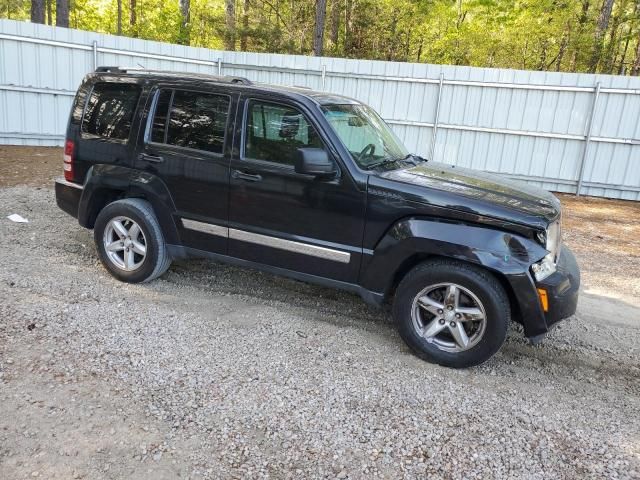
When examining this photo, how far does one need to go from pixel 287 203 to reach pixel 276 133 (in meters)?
0.61

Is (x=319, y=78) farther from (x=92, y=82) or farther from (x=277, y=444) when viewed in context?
(x=277, y=444)

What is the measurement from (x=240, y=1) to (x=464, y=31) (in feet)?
45.7

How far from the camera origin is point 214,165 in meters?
4.30

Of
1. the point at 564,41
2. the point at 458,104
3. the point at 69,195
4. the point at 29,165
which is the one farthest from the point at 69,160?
the point at 564,41

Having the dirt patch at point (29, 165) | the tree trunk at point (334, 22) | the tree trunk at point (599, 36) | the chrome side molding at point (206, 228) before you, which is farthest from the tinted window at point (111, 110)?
the tree trunk at point (599, 36)

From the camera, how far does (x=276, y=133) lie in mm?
4176

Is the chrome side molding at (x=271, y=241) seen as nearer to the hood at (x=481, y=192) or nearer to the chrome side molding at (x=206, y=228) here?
the chrome side molding at (x=206, y=228)

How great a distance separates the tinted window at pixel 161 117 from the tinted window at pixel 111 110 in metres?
0.27

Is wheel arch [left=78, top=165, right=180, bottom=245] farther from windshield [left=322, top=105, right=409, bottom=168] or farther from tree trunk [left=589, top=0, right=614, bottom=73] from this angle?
tree trunk [left=589, top=0, right=614, bottom=73]

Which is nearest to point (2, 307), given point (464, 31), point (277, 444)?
point (277, 444)

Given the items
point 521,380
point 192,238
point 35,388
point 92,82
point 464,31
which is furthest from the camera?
point 464,31

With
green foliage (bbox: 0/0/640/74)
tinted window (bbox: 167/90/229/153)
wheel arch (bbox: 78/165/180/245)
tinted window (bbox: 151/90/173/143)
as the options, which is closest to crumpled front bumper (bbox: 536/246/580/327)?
tinted window (bbox: 167/90/229/153)

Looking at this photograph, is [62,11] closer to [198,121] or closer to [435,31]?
[198,121]

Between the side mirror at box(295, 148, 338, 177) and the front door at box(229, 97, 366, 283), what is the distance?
143mm
